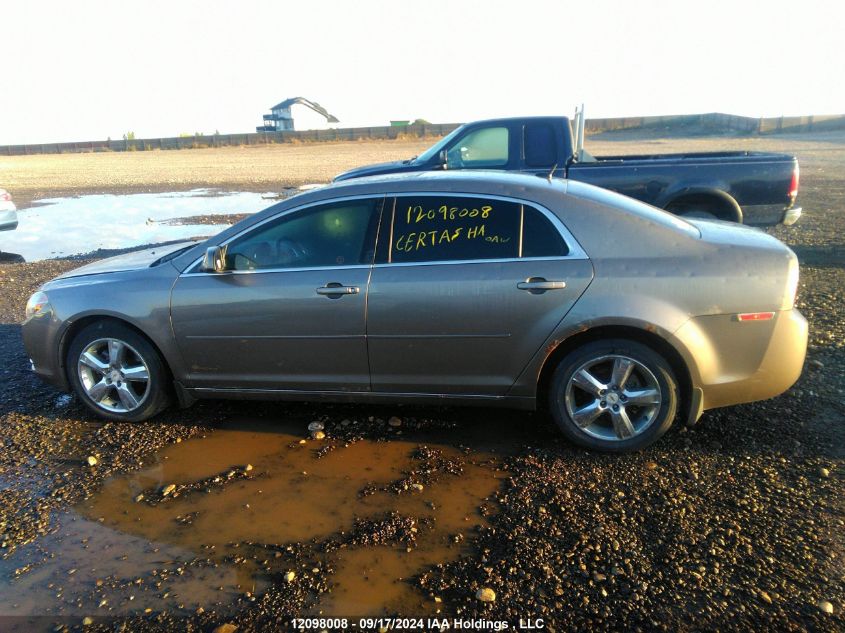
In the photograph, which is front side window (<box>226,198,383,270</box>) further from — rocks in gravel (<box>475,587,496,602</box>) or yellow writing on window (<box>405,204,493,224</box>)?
rocks in gravel (<box>475,587,496,602</box>)

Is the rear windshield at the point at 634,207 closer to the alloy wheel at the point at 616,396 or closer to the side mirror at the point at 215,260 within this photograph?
the alloy wheel at the point at 616,396

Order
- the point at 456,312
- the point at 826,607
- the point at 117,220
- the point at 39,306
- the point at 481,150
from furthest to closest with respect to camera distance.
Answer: the point at 117,220, the point at 481,150, the point at 39,306, the point at 456,312, the point at 826,607

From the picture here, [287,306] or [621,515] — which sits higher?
Answer: [287,306]

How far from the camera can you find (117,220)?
1426cm

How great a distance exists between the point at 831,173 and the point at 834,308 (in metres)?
15.5

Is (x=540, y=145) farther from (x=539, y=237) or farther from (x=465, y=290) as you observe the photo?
(x=465, y=290)

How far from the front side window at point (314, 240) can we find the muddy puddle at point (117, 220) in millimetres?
7632

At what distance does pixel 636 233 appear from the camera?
3.75 m

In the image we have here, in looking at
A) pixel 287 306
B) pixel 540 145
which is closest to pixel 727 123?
pixel 540 145

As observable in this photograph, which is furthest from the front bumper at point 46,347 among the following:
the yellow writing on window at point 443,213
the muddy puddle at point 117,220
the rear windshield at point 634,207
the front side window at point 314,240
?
the muddy puddle at point 117,220

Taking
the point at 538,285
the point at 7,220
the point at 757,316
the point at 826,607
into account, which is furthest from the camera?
the point at 7,220

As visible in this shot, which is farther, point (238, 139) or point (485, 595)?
point (238, 139)

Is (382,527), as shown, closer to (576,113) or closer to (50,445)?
(50,445)

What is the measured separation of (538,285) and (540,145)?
540 centimetres
